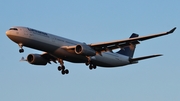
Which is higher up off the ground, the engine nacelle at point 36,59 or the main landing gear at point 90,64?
the engine nacelle at point 36,59

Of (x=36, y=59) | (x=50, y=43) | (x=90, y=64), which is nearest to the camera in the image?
(x=50, y=43)

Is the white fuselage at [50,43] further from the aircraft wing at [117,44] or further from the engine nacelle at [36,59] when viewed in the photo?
the engine nacelle at [36,59]

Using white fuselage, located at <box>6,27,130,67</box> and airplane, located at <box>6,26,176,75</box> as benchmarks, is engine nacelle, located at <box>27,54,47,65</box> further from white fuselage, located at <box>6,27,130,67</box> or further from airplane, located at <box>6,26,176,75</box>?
white fuselage, located at <box>6,27,130,67</box>

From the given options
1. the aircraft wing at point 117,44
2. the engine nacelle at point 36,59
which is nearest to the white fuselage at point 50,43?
the aircraft wing at point 117,44

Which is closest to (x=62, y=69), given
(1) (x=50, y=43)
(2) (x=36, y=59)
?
(2) (x=36, y=59)

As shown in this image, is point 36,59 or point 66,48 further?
point 36,59

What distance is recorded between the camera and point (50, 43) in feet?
191

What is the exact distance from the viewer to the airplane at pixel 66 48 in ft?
187

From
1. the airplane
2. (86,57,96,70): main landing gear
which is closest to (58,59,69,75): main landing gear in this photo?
the airplane

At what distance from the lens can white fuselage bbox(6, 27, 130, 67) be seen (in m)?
56.8

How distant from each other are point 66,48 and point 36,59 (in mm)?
5781

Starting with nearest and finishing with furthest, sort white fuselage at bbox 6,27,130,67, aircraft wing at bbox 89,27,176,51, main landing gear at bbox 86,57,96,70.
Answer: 1. white fuselage at bbox 6,27,130,67
2. aircraft wing at bbox 89,27,176,51
3. main landing gear at bbox 86,57,96,70

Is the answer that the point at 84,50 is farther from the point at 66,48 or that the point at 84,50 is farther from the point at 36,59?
the point at 36,59

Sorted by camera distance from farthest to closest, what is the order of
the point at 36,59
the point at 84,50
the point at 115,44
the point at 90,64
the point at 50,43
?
the point at 36,59
the point at 90,64
the point at 115,44
the point at 84,50
the point at 50,43
